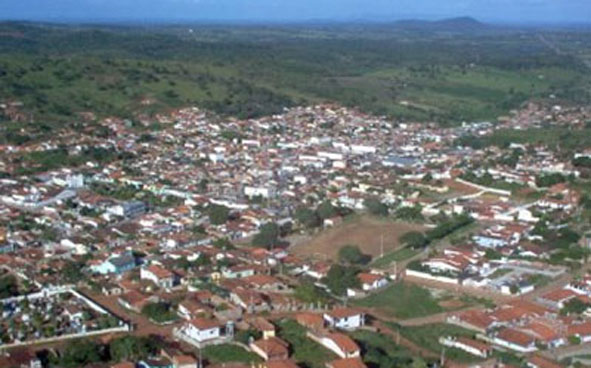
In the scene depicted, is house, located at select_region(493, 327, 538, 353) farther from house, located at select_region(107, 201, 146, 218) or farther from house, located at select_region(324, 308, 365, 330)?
house, located at select_region(107, 201, 146, 218)

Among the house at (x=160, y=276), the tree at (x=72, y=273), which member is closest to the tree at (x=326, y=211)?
the house at (x=160, y=276)

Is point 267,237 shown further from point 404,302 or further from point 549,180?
point 549,180

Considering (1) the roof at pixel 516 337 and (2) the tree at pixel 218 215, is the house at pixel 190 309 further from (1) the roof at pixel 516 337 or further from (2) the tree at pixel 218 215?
(2) the tree at pixel 218 215

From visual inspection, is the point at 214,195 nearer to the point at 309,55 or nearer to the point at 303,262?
the point at 303,262

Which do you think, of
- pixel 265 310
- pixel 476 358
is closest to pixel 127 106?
pixel 265 310

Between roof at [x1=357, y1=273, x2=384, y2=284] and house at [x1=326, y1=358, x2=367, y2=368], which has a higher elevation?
house at [x1=326, y1=358, x2=367, y2=368]

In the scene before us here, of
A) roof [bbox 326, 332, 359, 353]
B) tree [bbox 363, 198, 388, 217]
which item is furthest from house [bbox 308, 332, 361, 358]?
tree [bbox 363, 198, 388, 217]
